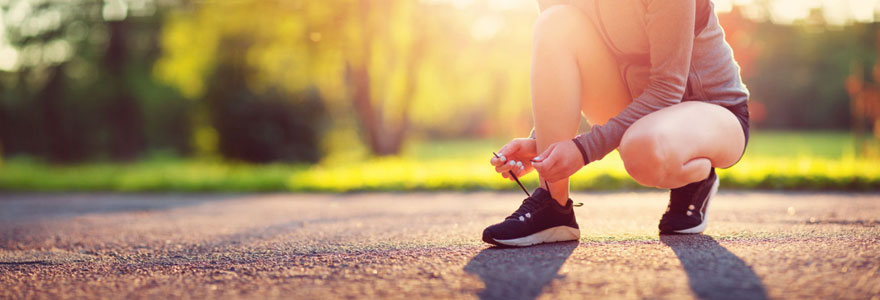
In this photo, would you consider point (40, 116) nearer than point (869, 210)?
No

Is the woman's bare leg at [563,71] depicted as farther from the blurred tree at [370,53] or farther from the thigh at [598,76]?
the blurred tree at [370,53]

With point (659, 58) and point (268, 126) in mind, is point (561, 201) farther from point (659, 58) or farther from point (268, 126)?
point (268, 126)

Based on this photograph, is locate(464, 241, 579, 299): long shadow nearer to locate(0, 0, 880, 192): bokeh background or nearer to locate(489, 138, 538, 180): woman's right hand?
locate(489, 138, 538, 180): woman's right hand

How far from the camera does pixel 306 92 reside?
43.5 ft

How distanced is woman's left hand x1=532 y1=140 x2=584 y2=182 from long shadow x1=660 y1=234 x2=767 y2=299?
0.41m

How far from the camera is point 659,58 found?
77.7 inches

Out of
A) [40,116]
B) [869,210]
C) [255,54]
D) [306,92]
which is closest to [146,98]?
[40,116]

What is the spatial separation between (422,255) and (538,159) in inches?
20.0

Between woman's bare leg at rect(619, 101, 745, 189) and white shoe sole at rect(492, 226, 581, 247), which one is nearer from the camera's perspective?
woman's bare leg at rect(619, 101, 745, 189)

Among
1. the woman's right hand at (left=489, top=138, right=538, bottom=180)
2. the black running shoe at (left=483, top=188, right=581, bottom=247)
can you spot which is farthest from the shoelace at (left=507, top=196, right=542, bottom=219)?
the woman's right hand at (left=489, top=138, right=538, bottom=180)

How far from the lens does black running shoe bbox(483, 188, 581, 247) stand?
2.12 m

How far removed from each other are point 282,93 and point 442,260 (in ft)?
38.2

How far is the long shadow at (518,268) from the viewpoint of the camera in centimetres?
151

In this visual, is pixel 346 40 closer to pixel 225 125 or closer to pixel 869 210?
pixel 225 125
